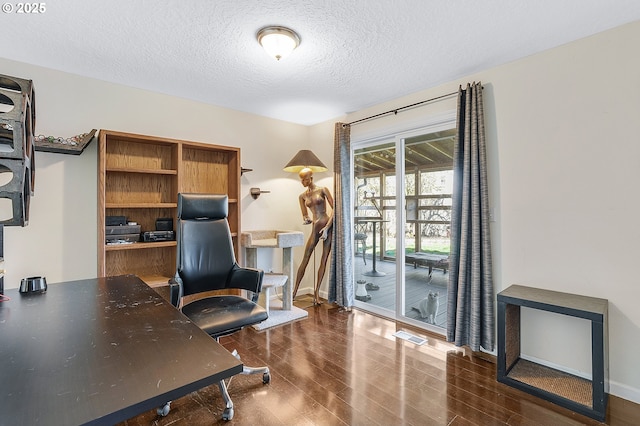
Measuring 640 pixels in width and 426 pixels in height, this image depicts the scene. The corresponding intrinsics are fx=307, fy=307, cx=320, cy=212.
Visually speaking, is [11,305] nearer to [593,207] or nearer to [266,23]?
[266,23]

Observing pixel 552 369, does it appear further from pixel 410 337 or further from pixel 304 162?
pixel 304 162

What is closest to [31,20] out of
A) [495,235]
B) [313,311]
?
[313,311]

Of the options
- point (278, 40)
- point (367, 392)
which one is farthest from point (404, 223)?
point (278, 40)

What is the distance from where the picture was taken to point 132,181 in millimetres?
2955

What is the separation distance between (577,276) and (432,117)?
68.1 inches

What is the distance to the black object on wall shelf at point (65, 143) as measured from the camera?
239 cm

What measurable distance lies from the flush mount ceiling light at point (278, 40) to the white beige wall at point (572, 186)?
1.62m

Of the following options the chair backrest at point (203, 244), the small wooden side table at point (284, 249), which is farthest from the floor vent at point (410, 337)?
the chair backrest at point (203, 244)

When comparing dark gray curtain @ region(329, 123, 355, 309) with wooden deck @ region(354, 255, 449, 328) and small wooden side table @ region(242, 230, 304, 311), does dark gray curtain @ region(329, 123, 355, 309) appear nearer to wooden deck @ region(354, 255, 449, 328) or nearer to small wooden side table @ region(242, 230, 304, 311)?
wooden deck @ region(354, 255, 449, 328)

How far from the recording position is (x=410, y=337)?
2889 millimetres

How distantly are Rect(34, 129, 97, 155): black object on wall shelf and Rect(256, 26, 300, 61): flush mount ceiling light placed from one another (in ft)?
5.61

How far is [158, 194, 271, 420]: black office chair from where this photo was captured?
82.4 inches

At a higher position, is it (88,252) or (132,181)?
(132,181)

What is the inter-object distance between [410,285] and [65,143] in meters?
3.45
